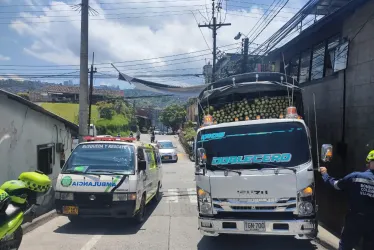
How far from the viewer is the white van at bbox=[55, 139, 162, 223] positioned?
7574 millimetres

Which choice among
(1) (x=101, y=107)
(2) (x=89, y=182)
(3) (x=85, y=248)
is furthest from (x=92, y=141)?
(1) (x=101, y=107)

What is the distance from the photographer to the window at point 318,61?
10898mm

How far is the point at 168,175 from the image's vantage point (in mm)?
19656

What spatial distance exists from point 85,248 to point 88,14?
879cm

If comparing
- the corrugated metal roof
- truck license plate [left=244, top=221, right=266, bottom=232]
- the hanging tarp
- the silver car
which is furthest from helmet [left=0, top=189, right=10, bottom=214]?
the silver car

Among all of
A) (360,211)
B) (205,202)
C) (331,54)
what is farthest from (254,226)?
(331,54)

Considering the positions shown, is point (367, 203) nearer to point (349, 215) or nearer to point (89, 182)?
point (349, 215)

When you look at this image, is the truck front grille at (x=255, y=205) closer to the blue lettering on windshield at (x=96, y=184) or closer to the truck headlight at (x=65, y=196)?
the blue lettering on windshield at (x=96, y=184)

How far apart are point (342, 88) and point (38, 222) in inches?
314

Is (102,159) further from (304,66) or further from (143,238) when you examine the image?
(304,66)

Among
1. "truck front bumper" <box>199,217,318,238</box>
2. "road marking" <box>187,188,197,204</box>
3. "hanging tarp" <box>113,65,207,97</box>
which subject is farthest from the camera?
"hanging tarp" <box>113,65,207,97</box>

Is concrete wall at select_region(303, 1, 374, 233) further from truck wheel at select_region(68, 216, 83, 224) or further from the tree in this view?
the tree

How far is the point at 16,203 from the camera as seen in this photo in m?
4.73

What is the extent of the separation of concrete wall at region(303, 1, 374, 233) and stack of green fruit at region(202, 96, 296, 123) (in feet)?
5.81
